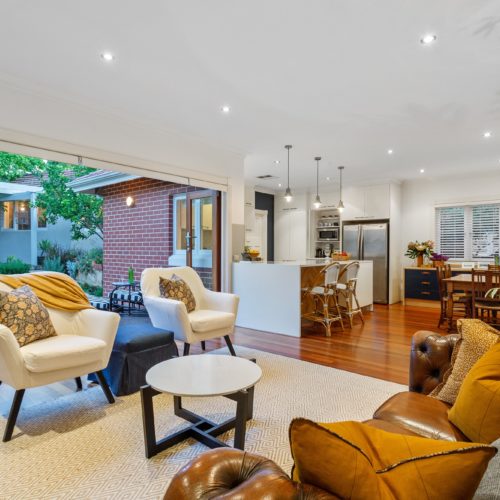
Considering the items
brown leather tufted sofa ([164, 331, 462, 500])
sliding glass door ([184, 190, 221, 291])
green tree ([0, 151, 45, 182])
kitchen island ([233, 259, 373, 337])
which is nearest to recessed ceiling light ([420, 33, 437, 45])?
brown leather tufted sofa ([164, 331, 462, 500])

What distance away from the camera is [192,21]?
7.52ft

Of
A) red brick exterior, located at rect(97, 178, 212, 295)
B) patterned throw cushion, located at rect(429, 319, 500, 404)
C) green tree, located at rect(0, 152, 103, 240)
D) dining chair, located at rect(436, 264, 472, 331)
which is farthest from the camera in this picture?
red brick exterior, located at rect(97, 178, 212, 295)

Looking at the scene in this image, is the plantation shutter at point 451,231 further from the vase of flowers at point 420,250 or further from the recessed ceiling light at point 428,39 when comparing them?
the recessed ceiling light at point 428,39

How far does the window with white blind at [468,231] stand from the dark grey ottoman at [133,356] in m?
6.41

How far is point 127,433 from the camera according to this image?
7.14 feet

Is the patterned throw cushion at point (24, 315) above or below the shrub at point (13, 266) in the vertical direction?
below

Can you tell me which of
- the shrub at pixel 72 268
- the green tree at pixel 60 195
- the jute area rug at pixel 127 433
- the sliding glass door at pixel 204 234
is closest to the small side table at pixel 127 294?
the shrub at pixel 72 268

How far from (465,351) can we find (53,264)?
567 centimetres

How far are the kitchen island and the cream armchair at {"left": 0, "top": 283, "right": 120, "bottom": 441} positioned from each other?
8.33 feet

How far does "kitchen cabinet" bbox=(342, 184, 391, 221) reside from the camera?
288 inches

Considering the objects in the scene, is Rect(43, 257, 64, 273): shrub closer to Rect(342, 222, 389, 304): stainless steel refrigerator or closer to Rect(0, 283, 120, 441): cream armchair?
Rect(0, 283, 120, 441): cream armchair

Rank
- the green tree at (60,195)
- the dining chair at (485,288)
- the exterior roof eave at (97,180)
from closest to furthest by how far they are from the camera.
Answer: the dining chair at (485,288), the green tree at (60,195), the exterior roof eave at (97,180)

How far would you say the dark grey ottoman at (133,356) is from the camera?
9.00 feet

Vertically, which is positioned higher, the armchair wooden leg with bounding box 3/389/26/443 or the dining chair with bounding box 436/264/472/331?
the dining chair with bounding box 436/264/472/331
